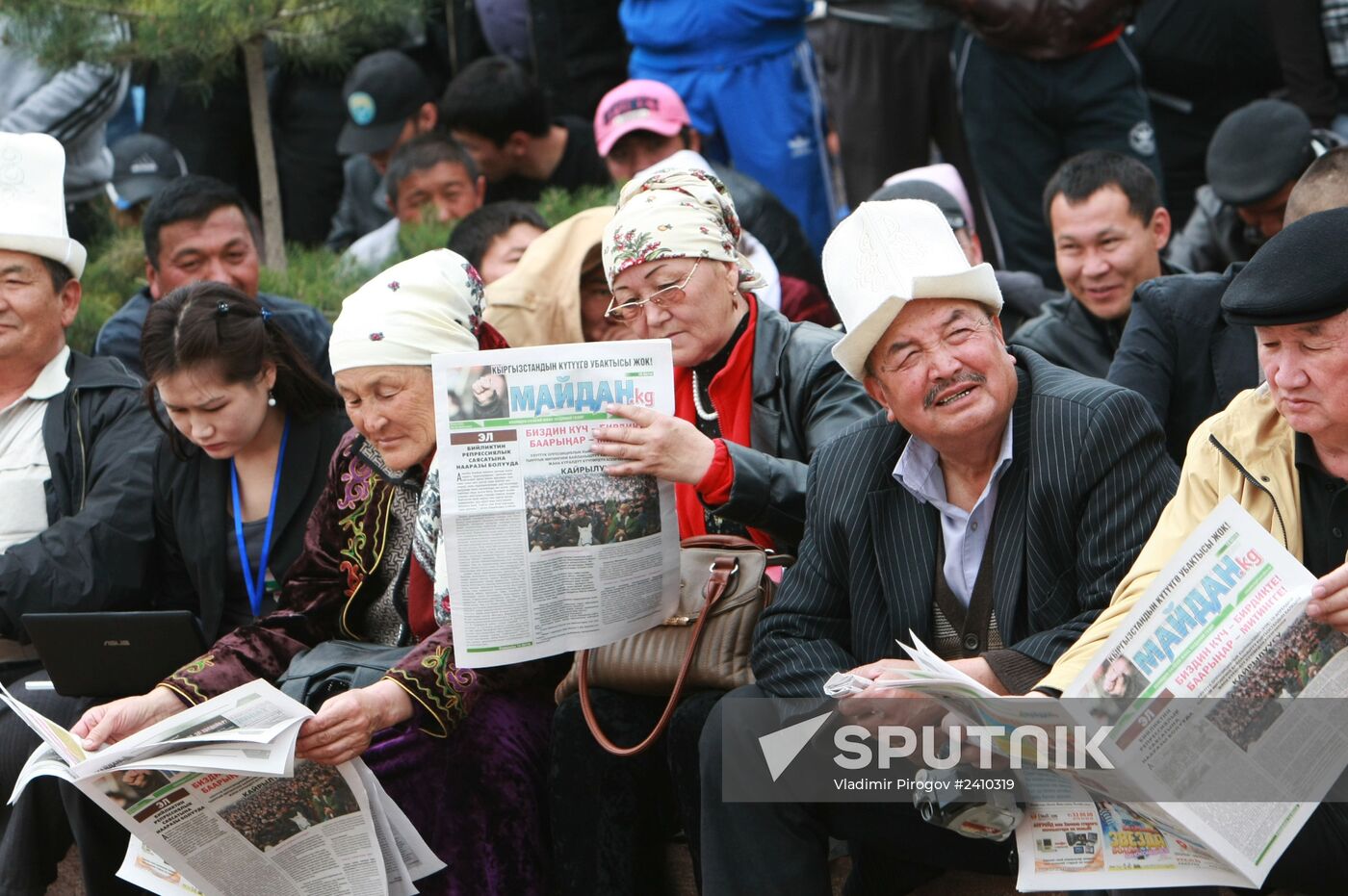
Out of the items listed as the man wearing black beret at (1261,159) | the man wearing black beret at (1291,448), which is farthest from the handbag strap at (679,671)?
the man wearing black beret at (1261,159)

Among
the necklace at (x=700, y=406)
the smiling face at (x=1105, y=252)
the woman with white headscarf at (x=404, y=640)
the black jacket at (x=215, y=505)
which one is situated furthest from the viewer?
the smiling face at (x=1105, y=252)

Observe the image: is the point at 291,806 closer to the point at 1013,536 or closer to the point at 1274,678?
the point at 1013,536

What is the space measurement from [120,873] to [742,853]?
165 centimetres

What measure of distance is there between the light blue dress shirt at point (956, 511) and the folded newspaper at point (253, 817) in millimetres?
1425

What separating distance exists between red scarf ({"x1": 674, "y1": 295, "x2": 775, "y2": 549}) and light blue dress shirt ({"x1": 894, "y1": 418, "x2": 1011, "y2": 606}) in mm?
674

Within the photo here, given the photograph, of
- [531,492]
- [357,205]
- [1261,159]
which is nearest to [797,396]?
[531,492]

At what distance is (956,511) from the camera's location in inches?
142

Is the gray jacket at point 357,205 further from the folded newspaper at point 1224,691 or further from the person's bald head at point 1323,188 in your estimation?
the folded newspaper at point 1224,691

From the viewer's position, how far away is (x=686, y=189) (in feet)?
14.5

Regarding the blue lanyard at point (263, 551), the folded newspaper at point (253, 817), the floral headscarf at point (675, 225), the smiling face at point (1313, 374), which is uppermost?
the floral headscarf at point (675, 225)

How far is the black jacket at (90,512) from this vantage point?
4.92 meters

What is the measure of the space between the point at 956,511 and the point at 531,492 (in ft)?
3.02

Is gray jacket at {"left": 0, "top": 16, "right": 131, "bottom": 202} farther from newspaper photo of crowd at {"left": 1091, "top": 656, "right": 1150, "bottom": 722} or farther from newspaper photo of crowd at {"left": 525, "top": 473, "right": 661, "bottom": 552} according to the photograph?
newspaper photo of crowd at {"left": 1091, "top": 656, "right": 1150, "bottom": 722}

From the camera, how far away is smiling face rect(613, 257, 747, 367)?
4242mm
